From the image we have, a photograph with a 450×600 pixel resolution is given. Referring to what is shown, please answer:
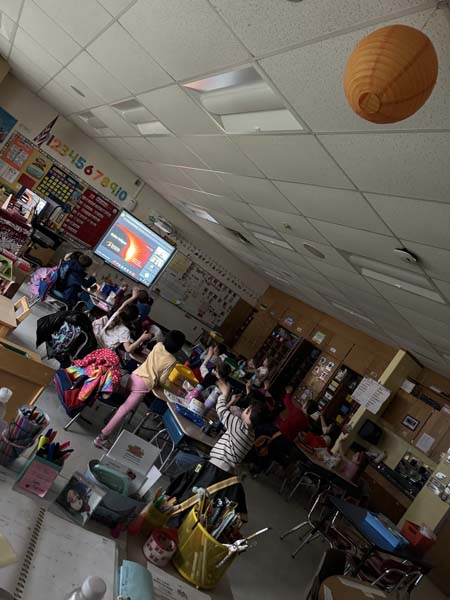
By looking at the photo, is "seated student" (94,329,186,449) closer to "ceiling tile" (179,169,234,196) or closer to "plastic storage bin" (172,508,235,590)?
"plastic storage bin" (172,508,235,590)

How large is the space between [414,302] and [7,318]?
384 centimetres

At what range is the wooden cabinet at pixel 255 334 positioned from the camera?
1082cm

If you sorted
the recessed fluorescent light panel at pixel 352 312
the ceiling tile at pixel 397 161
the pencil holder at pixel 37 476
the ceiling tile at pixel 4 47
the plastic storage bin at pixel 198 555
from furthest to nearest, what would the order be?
the recessed fluorescent light panel at pixel 352 312 → the ceiling tile at pixel 4 47 → the plastic storage bin at pixel 198 555 → the pencil holder at pixel 37 476 → the ceiling tile at pixel 397 161

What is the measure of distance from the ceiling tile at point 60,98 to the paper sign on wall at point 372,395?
262 inches

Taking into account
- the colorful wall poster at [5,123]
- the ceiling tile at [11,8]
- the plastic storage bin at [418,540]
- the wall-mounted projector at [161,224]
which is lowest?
the plastic storage bin at [418,540]

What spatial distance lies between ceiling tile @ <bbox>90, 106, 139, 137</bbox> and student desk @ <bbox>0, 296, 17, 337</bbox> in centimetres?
267

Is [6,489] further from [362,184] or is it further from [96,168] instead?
[96,168]

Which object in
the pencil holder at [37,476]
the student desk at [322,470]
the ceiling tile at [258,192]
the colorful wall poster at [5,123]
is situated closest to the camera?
the pencil holder at [37,476]

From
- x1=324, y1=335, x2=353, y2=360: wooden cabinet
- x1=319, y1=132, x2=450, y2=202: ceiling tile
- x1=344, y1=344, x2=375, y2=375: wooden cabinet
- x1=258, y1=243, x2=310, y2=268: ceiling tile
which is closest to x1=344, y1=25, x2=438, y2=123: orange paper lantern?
x1=319, y1=132, x2=450, y2=202: ceiling tile

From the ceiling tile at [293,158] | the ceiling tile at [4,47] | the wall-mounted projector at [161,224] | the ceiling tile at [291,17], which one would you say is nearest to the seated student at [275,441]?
the ceiling tile at [293,158]

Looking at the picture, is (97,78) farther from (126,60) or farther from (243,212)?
(243,212)

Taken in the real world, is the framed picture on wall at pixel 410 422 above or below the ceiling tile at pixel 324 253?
below

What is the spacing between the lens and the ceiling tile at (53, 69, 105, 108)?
182 inches

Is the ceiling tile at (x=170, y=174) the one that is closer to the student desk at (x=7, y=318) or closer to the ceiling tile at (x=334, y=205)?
the ceiling tile at (x=334, y=205)
